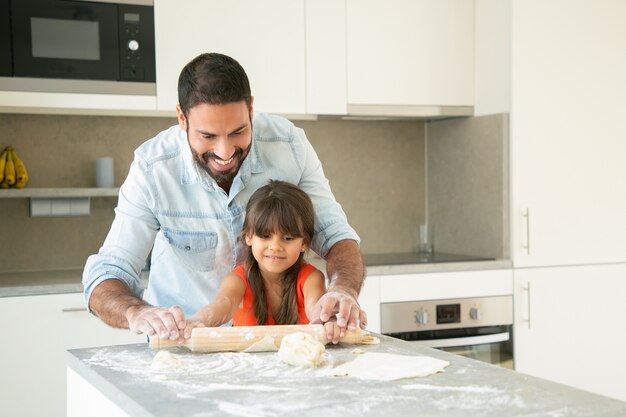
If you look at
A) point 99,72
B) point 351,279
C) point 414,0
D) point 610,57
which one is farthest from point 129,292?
point 610,57

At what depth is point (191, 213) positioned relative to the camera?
2059 mm

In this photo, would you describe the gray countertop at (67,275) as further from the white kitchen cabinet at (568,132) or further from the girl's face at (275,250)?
the girl's face at (275,250)

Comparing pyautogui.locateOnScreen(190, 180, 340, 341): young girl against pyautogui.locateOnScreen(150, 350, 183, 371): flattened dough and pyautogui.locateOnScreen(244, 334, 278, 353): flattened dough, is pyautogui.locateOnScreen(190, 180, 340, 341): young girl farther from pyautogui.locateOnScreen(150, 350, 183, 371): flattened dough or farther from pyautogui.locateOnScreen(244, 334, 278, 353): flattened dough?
pyautogui.locateOnScreen(150, 350, 183, 371): flattened dough

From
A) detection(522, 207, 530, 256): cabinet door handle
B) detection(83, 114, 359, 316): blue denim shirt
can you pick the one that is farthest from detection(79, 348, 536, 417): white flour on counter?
detection(522, 207, 530, 256): cabinet door handle

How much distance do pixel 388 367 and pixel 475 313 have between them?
6.36 ft

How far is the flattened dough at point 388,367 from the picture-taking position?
1.40m

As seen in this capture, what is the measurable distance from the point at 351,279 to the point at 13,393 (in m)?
1.41

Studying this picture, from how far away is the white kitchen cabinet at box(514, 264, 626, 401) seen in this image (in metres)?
3.38

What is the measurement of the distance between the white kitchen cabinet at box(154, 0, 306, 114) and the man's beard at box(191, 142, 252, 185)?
122cm

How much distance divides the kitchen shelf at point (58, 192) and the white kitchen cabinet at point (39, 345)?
44 cm

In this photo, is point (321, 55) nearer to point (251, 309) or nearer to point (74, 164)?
point (74, 164)

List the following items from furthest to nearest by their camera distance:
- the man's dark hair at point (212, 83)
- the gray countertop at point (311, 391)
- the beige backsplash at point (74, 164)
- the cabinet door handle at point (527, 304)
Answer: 1. the cabinet door handle at point (527, 304)
2. the beige backsplash at point (74, 164)
3. the man's dark hair at point (212, 83)
4. the gray countertop at point (311, 391)

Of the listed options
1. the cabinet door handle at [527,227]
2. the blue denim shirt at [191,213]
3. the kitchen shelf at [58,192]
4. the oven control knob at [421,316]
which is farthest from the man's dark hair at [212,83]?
the cabinet door handle at [527,227]

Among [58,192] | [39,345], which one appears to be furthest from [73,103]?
[39,345]
